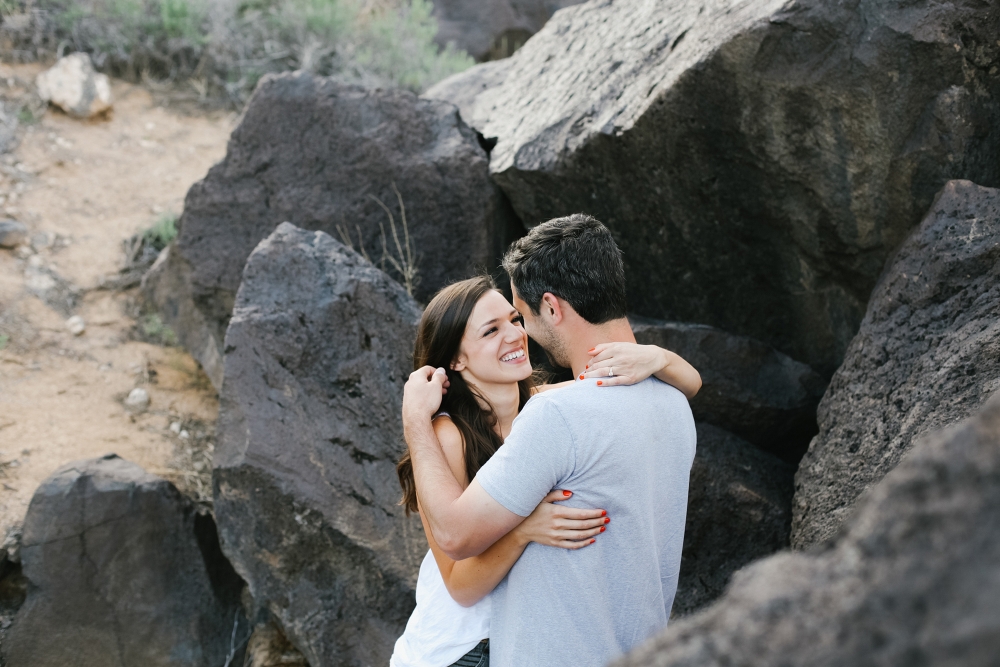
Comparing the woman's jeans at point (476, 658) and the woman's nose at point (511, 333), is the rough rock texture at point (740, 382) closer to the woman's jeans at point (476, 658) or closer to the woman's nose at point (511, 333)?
the woman's nose at point (511, 333)

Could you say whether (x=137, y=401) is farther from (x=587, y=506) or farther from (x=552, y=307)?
(x=587, y=506)

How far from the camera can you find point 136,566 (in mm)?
4215

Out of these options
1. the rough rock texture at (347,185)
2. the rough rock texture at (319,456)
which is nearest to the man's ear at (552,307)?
the rough rock texture at (319,456)

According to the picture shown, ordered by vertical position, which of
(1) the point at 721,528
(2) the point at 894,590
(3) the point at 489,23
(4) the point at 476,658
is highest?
(2) the point at 894,590

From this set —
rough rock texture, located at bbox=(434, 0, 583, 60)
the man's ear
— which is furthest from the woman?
rough rock texture, located at bbox=(434, 0, 583, 60)

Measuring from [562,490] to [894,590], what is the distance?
1.26 metres

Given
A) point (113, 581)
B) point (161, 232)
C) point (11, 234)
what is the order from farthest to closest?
1. point (161, 232)
2. point (11, 234)
3. point (113, 581)

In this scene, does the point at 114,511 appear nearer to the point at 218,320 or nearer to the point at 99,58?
the point at 218,320

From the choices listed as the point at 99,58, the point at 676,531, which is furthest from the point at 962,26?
the point at 99,58

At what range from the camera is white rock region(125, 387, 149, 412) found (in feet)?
18.3

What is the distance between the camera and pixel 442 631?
7.39 ft

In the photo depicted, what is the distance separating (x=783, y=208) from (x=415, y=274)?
6.80ft

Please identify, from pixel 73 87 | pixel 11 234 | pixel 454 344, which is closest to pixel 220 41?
pixel 73 87

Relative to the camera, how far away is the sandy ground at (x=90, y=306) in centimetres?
517
